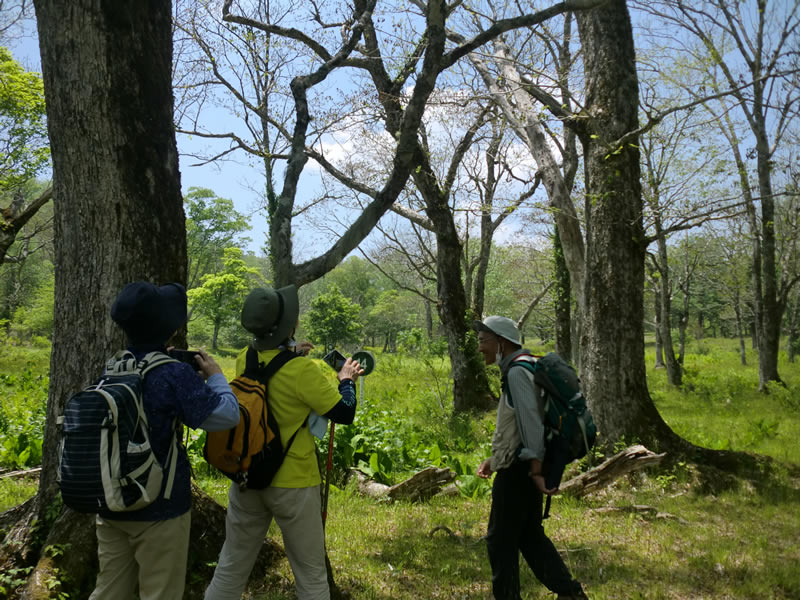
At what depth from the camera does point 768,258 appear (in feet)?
50.9

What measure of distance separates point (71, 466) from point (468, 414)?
9979mm

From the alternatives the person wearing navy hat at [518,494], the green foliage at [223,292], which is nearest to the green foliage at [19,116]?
the person wearing navy hat at [518,494]

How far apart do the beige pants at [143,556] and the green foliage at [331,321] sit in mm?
42995

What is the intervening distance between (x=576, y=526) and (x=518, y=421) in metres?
2.84

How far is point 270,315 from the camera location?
296cm

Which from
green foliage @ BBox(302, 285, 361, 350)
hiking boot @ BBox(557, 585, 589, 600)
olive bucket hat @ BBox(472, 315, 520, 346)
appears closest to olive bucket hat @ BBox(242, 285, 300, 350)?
olive bucket hat @ BBox(472, 315, 520, 346)

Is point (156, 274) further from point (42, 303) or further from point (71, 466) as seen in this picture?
point (42, 303)

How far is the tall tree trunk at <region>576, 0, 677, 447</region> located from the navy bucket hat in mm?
6076

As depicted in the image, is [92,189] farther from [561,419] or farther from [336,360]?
[561,419]

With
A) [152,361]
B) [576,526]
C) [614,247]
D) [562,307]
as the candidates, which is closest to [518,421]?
[152,361]

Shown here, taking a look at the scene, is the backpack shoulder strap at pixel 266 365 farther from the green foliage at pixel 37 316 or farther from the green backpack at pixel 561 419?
the green foliage at pixel 37 316

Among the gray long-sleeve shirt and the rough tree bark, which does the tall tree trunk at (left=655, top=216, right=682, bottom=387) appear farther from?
the rough tree bark

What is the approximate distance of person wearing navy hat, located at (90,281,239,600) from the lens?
93.5 inches

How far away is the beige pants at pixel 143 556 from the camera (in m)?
2.43
